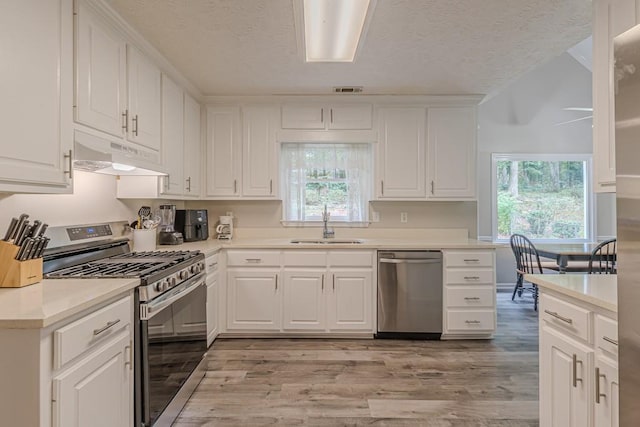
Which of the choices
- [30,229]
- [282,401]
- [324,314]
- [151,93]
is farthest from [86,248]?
[324,314]

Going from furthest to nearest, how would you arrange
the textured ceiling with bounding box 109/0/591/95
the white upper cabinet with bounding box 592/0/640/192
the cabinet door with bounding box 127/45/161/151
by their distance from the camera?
the cabinet door with bounding box 127/45/161/151 < the textured ceiling with bounding box 109/0/591/95 < the white upper cabinet with bounding box 592/0/640/192

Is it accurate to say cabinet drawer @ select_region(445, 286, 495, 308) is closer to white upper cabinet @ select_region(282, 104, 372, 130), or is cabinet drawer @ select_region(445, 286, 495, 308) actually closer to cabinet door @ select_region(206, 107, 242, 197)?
A: white upper cabinet @ select_region(282, 104, 372, 130)

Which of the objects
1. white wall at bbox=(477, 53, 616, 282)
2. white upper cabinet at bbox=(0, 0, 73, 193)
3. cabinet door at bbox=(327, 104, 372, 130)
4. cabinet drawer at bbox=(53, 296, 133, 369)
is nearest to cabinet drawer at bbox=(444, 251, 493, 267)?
cabinet door at bbox=(327, 104, 372, 130)

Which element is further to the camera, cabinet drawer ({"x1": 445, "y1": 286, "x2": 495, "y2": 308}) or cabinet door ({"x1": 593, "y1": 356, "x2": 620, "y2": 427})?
cabinet drawer ({"x1": 445, "y1": 286, "x2": 495, "y2": 308})

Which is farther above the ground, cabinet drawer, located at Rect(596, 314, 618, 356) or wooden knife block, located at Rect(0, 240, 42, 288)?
wooden knife block, located at Rect(0, 240, 42, 288)

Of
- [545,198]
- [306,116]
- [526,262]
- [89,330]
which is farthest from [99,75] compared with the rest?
[545,198]

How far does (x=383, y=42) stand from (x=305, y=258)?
190cm

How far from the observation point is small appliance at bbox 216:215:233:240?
3.68m

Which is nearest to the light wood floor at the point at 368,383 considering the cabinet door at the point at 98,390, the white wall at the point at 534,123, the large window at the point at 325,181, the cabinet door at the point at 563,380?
the cabinet door at the point at 563,380

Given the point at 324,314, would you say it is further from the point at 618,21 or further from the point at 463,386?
the point at 618,21

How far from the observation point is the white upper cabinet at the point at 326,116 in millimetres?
3611

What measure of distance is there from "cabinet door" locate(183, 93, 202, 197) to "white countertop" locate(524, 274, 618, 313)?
2829mm

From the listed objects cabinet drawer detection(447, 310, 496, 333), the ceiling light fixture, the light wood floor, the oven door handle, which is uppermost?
the ceiling light fixture

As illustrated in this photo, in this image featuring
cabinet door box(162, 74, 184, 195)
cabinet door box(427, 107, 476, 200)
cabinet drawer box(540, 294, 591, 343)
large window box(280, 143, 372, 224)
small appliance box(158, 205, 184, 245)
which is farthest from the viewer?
large window box(280, 143, 372, 224)
